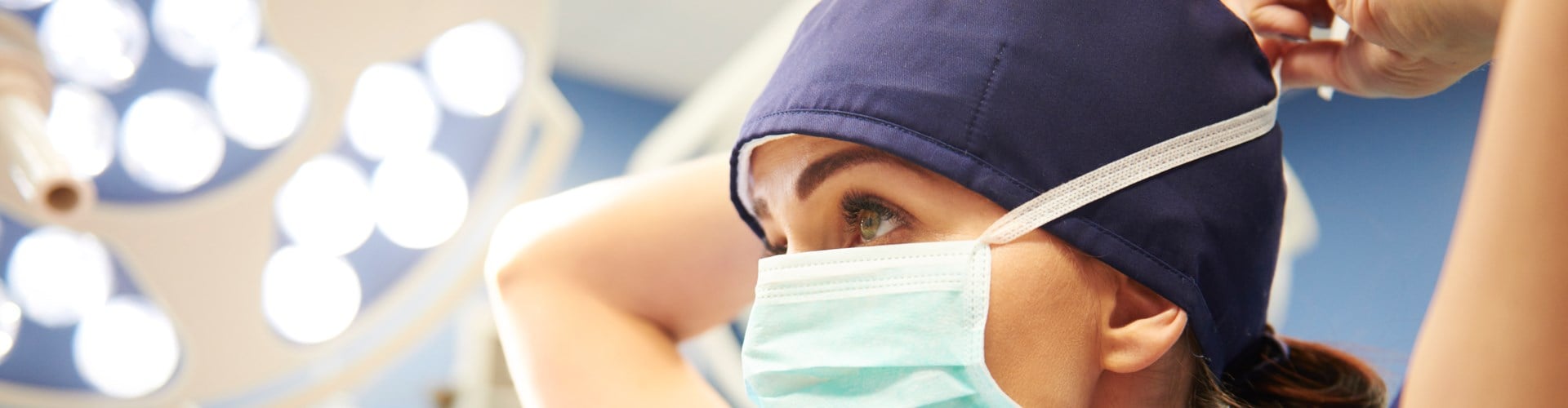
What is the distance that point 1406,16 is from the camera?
75 centimetres

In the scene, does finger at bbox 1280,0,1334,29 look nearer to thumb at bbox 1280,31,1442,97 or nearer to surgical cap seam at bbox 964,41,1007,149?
thumb at bbox 1280,31,1442,97

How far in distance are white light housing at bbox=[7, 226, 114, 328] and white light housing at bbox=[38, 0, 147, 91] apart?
6.7 inches

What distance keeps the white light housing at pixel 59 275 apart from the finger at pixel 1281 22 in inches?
46.1

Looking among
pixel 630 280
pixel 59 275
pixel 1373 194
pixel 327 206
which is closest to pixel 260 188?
pixel 327 206

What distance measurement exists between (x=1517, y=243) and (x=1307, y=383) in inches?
24.4

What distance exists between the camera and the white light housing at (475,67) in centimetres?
126

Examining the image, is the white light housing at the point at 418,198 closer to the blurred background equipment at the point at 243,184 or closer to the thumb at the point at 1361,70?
the blurred background equipment at the point at 243,184

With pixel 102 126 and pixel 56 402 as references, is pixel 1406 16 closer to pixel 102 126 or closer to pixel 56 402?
pixel 102 126

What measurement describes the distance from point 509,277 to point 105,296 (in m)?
0.48

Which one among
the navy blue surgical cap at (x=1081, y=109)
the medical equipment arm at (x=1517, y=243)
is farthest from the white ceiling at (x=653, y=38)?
the medical equipment arm at (x=1517, y=243)

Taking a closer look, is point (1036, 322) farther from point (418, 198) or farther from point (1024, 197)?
point (418, 198)

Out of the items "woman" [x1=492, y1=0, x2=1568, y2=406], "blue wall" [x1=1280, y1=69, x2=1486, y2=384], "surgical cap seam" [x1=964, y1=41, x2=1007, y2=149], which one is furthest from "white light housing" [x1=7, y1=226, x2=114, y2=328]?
"blue wall" [x1=1280, y1=69, x2=1486, y2=384]

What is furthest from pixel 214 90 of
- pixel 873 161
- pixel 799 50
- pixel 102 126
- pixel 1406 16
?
pixel 1406 16

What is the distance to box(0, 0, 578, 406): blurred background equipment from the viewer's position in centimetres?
112
